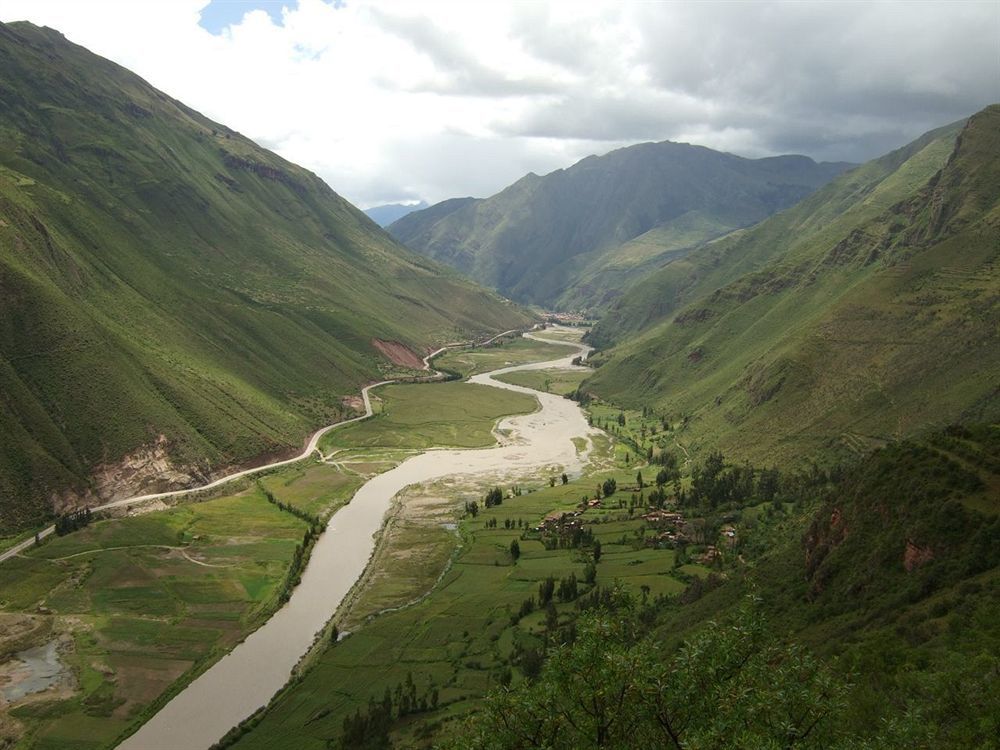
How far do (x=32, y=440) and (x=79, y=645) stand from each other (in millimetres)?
59062

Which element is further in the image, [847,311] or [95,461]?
[847,311]

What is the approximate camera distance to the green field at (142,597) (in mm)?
77062

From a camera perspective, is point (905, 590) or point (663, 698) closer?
point (663, 698)

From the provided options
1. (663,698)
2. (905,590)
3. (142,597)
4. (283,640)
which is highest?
(663,698)

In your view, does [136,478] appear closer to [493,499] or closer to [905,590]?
[493,499]

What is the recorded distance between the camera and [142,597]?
102m

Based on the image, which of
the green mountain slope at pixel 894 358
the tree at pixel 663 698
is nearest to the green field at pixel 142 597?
the tree at pixel 663 698

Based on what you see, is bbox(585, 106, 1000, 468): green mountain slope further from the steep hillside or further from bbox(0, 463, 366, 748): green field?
bbox(0, 463, 366, 748): green field

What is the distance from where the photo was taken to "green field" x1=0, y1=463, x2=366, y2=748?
3034 inches

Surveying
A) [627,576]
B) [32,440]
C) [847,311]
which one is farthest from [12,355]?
[847,311]

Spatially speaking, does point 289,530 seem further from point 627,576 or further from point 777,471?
point 777,471

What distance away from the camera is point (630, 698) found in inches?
979

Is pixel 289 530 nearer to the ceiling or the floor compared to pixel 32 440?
nearer to the floor

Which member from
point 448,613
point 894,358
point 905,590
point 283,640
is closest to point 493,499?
point 448,613
